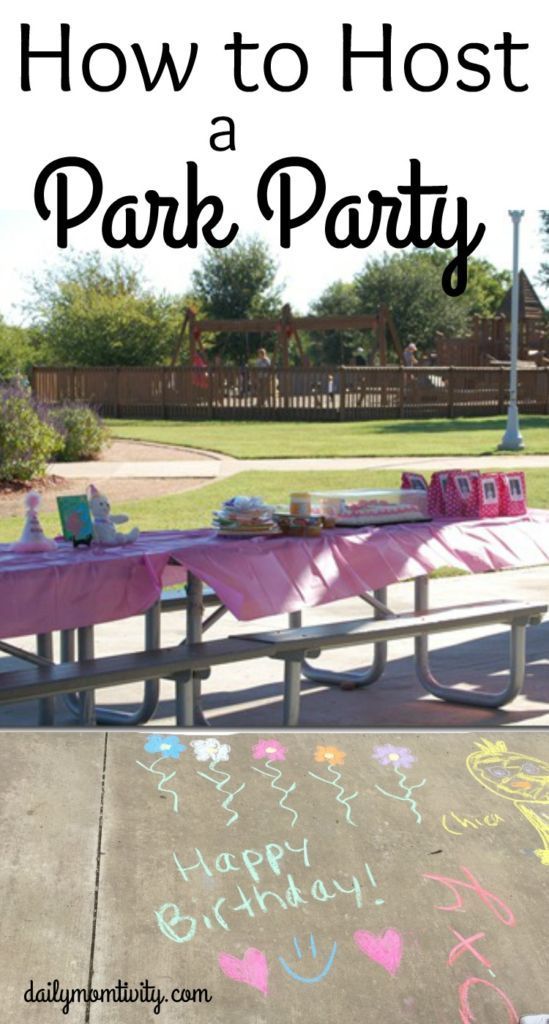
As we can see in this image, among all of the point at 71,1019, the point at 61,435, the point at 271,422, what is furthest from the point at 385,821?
the point at 271,422

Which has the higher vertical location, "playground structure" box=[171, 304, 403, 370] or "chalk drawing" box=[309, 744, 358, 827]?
"playground structure" box=[171, 304, 403, 370]

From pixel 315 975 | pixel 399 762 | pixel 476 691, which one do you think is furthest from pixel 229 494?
pixel 315 975

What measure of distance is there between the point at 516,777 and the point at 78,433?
14.2m

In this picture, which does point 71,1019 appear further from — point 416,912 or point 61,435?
point 61,435

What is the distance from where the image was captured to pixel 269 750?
4438 millimetres

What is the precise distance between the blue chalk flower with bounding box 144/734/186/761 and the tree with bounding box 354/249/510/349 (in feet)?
133

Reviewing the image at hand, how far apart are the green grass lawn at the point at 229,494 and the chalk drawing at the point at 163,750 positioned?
727cm

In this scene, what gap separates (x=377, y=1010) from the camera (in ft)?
9.86

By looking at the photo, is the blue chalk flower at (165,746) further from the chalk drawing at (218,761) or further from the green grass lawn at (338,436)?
the green grass lawn at (338,436)

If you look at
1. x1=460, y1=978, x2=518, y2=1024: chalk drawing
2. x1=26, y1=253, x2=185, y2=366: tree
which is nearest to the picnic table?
x1=460, y1=978, x2=518, y2=1024: chalk drawing

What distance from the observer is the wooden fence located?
2703cm

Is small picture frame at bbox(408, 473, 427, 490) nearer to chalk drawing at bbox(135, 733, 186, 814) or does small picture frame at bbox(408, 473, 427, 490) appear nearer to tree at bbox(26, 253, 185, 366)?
chalk drawing at bbox(135, 733, 186, 814)

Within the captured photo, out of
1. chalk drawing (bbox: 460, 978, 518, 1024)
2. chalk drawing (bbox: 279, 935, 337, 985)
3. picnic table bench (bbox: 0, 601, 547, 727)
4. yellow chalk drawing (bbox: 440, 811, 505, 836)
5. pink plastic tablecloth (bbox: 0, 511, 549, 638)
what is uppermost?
pink plastic tablecloth (bbox: 0, 511, 549, 638)

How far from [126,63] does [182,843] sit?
213 centimetres
